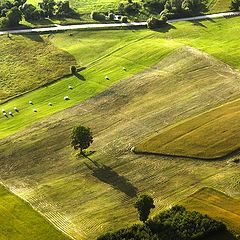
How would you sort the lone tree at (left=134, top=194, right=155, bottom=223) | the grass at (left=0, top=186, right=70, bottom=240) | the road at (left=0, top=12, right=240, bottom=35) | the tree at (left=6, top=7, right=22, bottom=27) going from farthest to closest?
the tree at (left=6, top=7, right=22, bottom=27) < the road at (left=0, top=12, right=240, bottom=35) < the grass at (left=0, top=186, right=70, bottom=240) < the lone tree at (left=134, top=194, right=155, bottom=223)

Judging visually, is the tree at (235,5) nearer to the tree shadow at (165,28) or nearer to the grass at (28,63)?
the tree shadow at (165,28)

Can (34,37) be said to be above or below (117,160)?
above

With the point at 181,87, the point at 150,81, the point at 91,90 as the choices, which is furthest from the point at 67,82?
the point at 181,87

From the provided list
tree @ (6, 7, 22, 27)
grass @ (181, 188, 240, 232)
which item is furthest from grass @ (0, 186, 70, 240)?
tree @ (6, 7, 22, 27)

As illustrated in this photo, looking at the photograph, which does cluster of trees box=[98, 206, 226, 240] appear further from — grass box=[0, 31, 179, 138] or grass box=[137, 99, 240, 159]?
grass box=[0, 31, 179, 138]

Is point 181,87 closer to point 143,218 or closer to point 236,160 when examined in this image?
point 236,160

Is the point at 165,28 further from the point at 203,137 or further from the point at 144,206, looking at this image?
the point at 144,206

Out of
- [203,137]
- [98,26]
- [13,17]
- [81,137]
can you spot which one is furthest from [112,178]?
[13,17]
